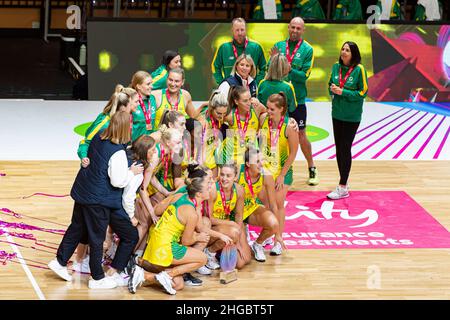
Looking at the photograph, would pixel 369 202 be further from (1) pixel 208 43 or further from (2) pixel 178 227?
(1) pixel 208 43

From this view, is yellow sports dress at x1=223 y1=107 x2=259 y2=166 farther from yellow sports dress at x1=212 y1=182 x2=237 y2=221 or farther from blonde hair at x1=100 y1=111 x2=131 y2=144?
blonde hair at x1=100 y1=111 x2=131 y2=144

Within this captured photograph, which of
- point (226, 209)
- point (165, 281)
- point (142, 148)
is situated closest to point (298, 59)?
point (226, 209)

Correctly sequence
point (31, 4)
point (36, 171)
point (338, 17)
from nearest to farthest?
point (36, 171) < point (338, 17) < point (31, 4)

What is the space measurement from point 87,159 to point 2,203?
7.99ft

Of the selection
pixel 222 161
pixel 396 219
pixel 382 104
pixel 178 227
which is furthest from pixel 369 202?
pixel 382 104

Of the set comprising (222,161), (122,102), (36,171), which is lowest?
(36,171)

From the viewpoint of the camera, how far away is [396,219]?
8828 millimetres

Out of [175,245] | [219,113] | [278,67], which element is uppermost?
[278,67]

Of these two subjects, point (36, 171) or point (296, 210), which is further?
point (36, 171)

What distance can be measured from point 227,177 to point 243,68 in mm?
1665

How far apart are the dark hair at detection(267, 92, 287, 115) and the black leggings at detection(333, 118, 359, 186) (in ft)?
4.75

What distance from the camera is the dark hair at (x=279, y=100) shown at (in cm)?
796

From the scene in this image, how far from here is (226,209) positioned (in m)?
7.38

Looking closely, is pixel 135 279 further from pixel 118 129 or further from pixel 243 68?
pixel 243 68
